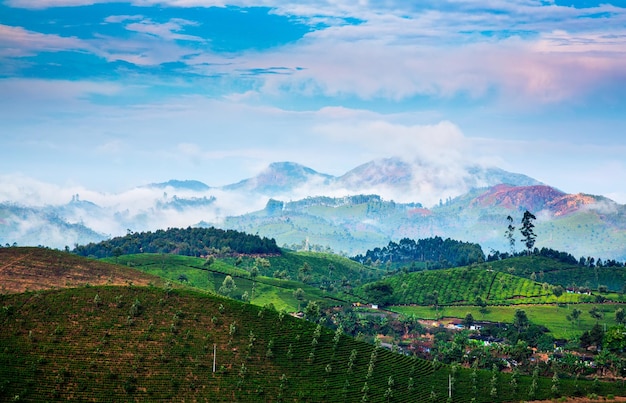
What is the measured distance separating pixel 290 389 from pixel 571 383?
52939mm

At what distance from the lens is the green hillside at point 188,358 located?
4188 inches

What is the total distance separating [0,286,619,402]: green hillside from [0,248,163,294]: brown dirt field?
3125cm

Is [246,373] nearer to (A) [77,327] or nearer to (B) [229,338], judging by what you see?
(B) [229,338]

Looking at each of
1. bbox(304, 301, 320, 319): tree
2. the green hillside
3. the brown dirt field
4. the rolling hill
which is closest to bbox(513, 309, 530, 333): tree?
bbox(304, 301, 320, 319): tree

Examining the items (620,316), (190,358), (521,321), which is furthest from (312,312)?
(620,316)

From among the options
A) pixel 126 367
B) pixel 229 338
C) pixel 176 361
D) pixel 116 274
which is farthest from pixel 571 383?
pixel 116 274

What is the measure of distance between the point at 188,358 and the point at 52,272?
70.7 metres

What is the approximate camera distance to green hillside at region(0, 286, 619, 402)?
106m

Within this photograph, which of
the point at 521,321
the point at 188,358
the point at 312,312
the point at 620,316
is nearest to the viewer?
the point at 188,358

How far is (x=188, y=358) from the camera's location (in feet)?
382

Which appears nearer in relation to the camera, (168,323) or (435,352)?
(168,323)

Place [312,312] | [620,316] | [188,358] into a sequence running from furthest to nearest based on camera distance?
[620,316], [312,312], [188,358]

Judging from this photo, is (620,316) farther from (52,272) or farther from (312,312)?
(52,272)

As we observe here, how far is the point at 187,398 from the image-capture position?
10700 cm
